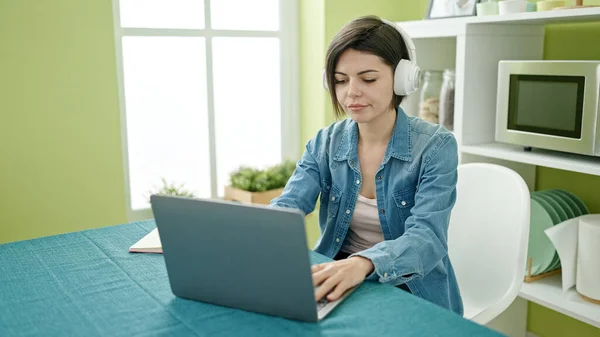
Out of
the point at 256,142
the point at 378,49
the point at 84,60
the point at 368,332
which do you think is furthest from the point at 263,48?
the point at 368,332

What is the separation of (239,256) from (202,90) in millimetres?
1907

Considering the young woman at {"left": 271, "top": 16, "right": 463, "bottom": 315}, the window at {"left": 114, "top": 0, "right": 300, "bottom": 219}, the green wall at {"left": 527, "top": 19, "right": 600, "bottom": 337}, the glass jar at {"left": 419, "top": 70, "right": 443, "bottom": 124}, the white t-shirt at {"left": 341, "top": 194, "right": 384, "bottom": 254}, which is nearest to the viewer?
the young woman at {"left": 271, "top": 16, "right": 463, "bottom": 315}

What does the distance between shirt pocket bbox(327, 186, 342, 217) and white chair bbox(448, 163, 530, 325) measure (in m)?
0.38

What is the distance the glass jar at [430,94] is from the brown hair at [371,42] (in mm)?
1024

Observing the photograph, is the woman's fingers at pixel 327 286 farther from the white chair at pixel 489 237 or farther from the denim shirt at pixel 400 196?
the white chair at pixel 489 237

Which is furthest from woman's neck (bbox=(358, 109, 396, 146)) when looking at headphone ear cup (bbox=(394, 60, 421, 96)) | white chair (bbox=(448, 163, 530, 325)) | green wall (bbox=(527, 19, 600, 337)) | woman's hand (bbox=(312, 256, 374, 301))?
A: green wall (bbox=(527, 19, 600, 337))

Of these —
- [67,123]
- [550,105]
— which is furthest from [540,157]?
[67,123]

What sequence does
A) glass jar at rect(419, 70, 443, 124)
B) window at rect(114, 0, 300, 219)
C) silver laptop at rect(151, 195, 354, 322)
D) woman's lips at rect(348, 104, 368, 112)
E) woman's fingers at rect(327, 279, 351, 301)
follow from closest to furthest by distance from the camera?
1. silver laptop at rect(151, 195, 354, 322)
2. woman's fingers at rect(327, 279, 351, 301)
3. woman's lips at rect(348, 104, 368, 112)
4. glass jar at rect(419, 70, 443, 124)
5. window at rect(114, 0, 300, 219)

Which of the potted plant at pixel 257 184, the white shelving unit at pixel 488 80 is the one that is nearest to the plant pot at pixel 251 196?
the potted plant at pixel 257 184

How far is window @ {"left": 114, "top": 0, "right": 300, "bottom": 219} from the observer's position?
271 centimetres

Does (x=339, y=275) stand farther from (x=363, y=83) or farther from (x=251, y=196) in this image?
(x=251, y=196)

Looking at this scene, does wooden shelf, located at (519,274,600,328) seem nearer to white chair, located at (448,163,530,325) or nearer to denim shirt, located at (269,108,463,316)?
white chair, located at (448,163,530,325)

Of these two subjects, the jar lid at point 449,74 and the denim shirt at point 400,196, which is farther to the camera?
the jar lid at point 449,74

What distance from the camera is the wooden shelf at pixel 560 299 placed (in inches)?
76.5
